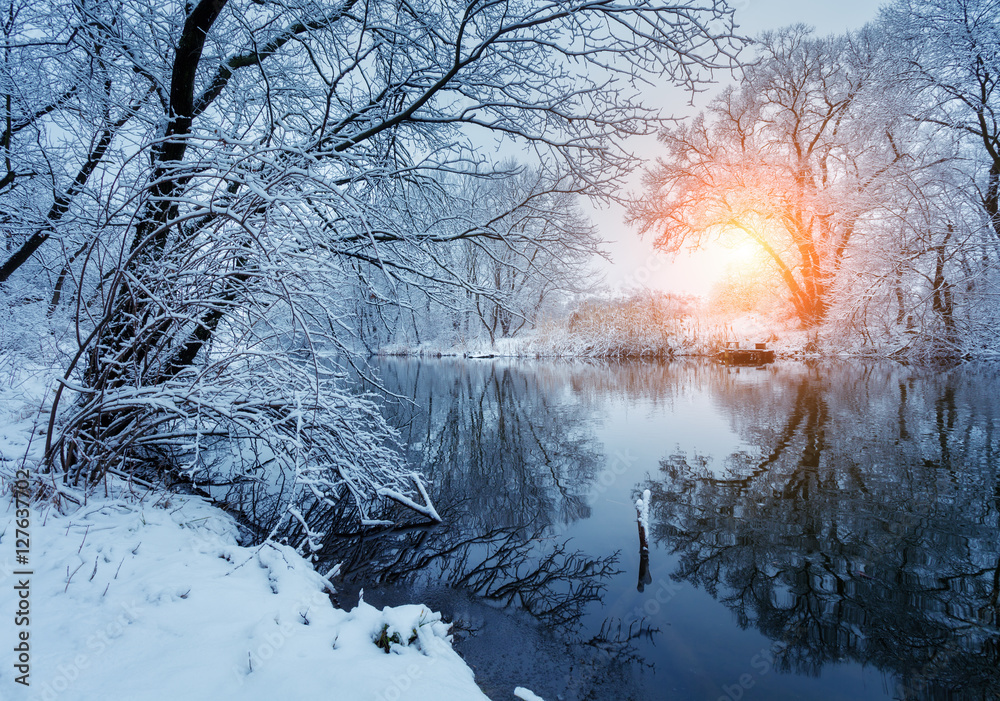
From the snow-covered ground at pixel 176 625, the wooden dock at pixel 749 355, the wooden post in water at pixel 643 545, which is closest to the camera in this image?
the snow-covered ground at pixel 176 625

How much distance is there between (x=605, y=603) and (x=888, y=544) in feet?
7.81

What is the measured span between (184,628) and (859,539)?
459 centimetres

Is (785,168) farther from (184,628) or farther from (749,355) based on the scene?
(184,628)

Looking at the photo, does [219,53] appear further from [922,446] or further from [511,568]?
[922,446]

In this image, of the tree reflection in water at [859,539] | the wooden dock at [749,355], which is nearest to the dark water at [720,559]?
the tree reflection in water at [859,539]

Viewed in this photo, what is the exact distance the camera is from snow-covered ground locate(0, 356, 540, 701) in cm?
165

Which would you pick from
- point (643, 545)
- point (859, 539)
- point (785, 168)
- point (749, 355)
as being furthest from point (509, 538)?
point (785, 168)

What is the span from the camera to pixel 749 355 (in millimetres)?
17297

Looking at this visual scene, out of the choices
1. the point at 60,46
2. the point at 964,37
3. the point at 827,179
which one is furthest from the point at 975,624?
the point at 827,179

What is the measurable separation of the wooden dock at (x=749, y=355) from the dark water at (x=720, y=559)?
9.71 metres

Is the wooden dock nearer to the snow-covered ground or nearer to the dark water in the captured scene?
the dark water

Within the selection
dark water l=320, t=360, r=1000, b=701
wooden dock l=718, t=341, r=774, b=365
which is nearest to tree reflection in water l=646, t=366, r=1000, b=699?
dark water l=320, t=360, r=1000, b=701

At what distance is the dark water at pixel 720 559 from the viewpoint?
2330 millimetres

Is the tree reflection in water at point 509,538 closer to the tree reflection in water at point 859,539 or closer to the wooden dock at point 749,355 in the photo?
→ the tree reflection in water at point 859,539
